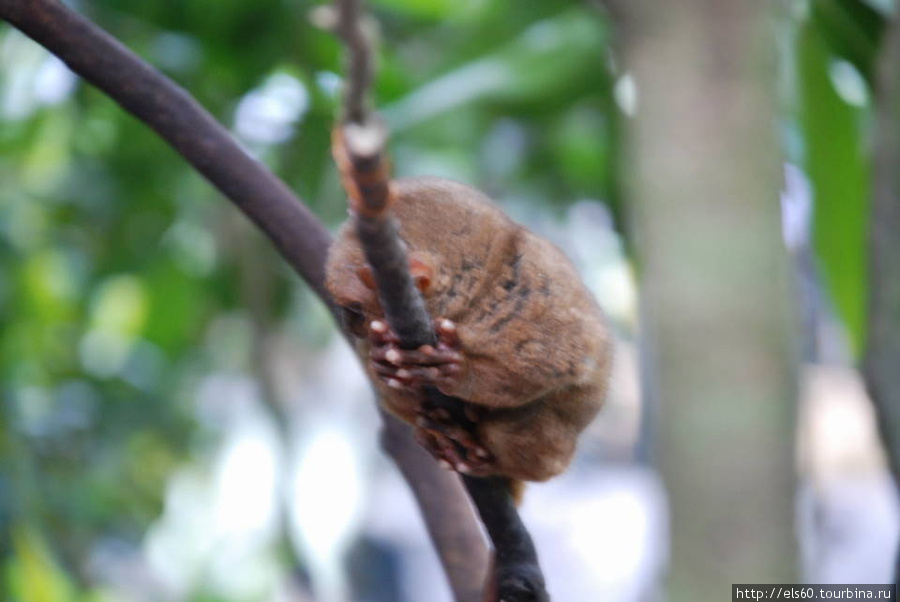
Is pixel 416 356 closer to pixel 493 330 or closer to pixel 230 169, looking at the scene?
pixel 493 330

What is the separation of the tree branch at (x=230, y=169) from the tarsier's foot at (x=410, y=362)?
37 centimetres

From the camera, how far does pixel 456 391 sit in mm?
1638

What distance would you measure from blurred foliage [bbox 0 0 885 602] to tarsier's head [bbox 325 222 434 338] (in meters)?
1.40

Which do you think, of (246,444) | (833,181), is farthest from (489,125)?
(246,444)

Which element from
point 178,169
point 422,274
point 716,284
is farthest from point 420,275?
point 178,169

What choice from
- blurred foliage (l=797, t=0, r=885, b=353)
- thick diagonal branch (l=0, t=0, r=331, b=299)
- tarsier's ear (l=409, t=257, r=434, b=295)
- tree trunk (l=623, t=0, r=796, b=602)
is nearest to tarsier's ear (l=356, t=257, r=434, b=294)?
tarsier's ear (l=409, t=257, r=434, b=295)

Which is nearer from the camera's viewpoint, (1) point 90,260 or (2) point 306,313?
(1) point 90,260

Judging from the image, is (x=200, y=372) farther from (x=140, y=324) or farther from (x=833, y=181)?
(x=833, y=181)

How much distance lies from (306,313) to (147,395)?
100 centimetres

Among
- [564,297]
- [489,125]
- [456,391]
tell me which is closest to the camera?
[456,391]

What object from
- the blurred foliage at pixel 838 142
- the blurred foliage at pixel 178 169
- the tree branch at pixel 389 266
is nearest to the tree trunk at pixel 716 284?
the tree branch at pixel 389 266

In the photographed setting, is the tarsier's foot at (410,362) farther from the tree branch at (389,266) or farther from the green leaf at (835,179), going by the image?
the green leaf at (835,179)

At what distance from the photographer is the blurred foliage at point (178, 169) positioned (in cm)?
354

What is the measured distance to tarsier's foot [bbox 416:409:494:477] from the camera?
1.62m
